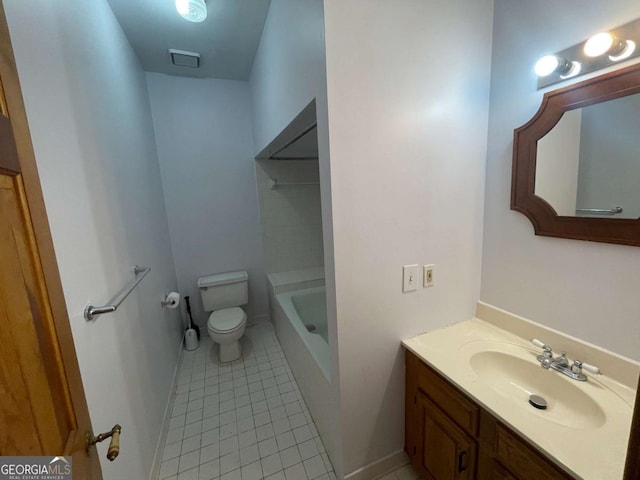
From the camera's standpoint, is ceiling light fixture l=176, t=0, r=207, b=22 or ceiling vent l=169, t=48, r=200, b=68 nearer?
ceiling light fixture l=176, t=0, r=207, b=22

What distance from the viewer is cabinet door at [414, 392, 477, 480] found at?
1.06 meters

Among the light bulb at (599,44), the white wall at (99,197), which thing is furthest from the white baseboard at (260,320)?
the light bulb at (599,44)

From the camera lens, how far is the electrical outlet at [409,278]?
132 centimetres

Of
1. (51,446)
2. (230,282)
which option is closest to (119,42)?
(230,282)

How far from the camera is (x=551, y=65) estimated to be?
105cm

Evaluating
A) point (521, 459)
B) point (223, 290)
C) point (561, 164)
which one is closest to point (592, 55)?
point (561, 164)

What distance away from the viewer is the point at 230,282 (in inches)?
111

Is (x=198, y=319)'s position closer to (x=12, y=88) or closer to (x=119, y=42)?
(x=119, y=42)

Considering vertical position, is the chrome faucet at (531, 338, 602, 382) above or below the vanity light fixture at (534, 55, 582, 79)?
below

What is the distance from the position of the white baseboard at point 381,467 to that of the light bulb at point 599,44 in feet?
6.62

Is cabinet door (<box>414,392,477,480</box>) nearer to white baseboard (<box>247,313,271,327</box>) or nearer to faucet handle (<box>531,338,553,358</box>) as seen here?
faucet handle (<box>531,338,553,358</box>)

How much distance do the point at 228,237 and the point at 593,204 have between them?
2.84m

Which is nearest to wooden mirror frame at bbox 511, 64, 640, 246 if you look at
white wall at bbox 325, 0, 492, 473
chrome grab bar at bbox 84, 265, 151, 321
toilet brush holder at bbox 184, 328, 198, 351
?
white wall at bbox 325, 0, 492, 473

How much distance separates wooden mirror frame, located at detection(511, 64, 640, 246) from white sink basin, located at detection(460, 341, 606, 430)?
22.2 inches
